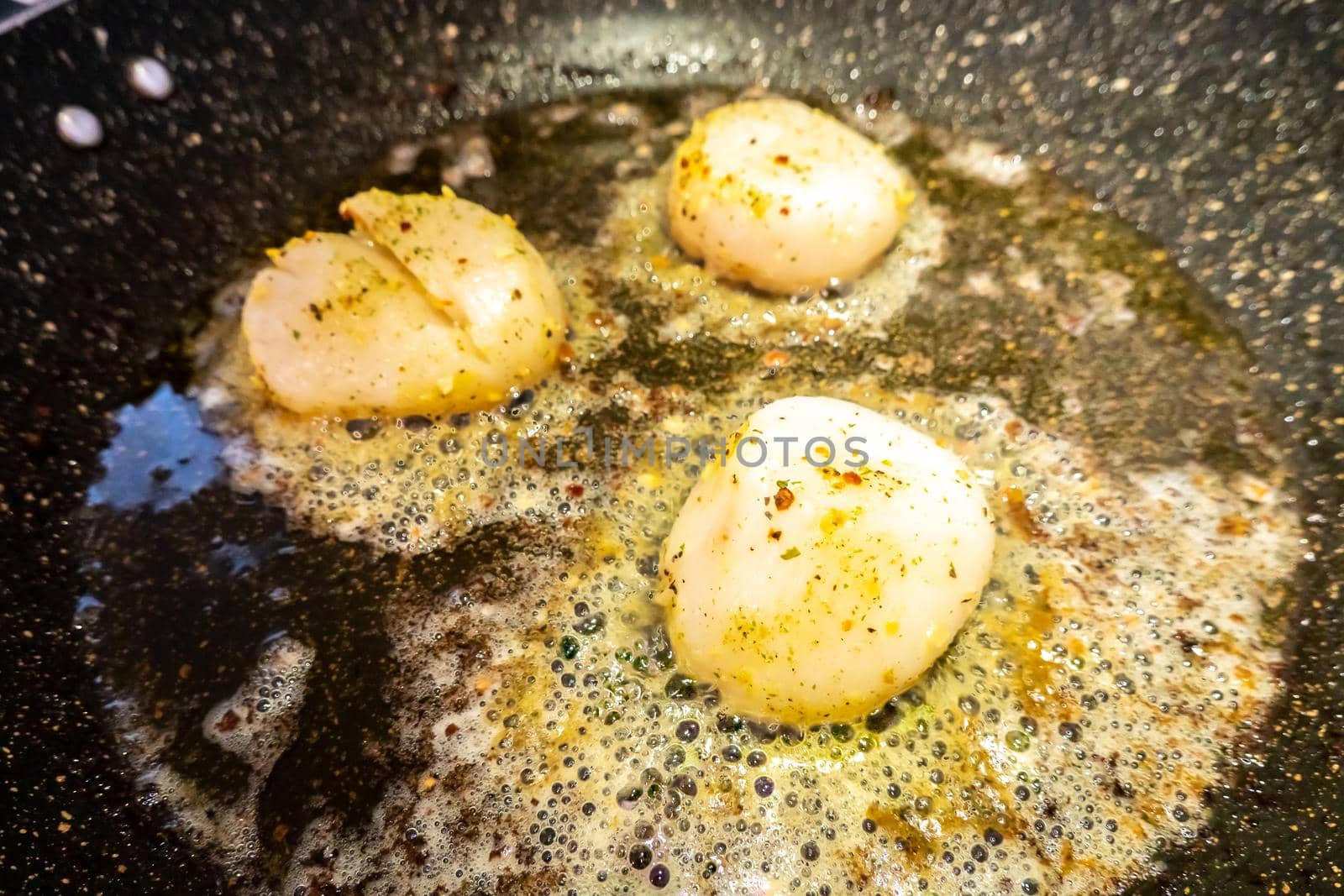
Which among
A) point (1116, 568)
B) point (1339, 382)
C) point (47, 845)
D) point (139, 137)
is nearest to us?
point (47, 845)

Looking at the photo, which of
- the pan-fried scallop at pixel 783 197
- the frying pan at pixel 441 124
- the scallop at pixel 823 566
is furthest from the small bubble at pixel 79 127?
the scallop at pixel 823 566

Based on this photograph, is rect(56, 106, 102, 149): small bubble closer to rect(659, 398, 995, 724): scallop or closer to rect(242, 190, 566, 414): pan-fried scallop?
rect(242, 190, 566, 414): pan-fried scallop

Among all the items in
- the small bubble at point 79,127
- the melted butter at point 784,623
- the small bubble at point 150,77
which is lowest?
the melted butter at point 784,623

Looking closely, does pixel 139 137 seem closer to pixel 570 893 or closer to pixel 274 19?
pixel 274 19

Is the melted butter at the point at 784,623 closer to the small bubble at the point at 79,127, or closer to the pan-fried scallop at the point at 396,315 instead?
the pan-fried scallop at the point at 396,315

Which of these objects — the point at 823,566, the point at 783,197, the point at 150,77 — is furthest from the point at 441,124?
the point at 823,566

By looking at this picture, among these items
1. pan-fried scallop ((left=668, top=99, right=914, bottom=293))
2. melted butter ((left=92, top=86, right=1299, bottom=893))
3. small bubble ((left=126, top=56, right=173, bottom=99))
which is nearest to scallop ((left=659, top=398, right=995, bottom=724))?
melted butter ((left=92, top=86, right=1299, bottom=893))

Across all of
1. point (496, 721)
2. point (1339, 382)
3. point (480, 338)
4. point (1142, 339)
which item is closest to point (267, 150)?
point (480, 338)
